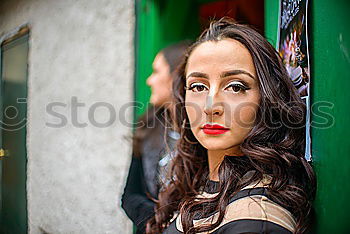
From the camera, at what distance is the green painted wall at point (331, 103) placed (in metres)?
0.41

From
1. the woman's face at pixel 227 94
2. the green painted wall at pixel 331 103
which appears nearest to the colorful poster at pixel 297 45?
the green painted wall at pixel 331 103

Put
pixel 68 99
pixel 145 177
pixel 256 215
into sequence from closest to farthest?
1. pixel 256 215
2. pixel 68 99
3. pixel 145 177

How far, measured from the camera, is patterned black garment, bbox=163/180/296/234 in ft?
1.38

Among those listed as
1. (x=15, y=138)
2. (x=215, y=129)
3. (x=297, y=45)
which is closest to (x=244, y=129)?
(x=215, y=129)

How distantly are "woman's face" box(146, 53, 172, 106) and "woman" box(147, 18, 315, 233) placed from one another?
0.27 metres

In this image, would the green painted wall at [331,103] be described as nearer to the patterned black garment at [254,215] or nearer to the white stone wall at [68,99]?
the patterned black garment at [254,215]

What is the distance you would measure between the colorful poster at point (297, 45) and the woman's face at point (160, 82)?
0.90 feet

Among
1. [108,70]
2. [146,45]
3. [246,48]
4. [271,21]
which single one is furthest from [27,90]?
[271,21]

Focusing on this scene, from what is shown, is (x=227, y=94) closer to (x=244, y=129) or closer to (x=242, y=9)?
(x=244, y=129)

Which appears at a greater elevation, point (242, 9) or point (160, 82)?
point (242, 9)

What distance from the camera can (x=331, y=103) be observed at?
0.47 meters

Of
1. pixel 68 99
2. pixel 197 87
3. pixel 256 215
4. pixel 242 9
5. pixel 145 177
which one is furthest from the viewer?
pixel 242 9

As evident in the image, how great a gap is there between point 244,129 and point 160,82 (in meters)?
0.37

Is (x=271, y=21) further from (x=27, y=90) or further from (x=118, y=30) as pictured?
(x=27, y=90)
